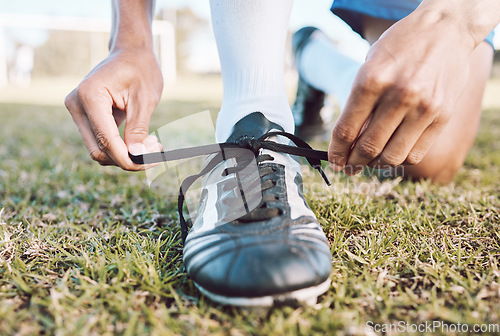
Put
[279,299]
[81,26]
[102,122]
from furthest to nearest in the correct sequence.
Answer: [81,26] < [102,122] < [279,299]

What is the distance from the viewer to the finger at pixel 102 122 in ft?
2.77

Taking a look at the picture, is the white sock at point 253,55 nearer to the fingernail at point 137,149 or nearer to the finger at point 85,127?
the fingernail at point 137,149

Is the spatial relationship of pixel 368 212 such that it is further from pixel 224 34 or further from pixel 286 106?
pixel 224 34

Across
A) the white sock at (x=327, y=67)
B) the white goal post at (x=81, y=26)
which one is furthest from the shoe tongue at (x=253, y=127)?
the white goal post at (x=81, y=26)

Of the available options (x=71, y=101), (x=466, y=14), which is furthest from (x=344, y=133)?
(x=71, y=101)

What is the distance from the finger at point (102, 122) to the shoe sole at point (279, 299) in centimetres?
41

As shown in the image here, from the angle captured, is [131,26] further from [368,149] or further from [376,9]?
[376,9]

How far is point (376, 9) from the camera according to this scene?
1411mm

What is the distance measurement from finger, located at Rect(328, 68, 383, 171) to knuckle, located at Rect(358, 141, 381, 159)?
0.07 feet

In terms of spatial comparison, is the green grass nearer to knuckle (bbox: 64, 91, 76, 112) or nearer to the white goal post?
knuckle (bbox: 64, 91, 76, 112)

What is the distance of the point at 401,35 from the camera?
67 centimetres

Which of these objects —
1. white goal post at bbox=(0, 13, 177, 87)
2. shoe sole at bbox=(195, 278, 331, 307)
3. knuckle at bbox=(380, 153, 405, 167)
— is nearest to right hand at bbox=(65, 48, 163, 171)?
shoe sole at bbox=(195, 278, 331, 307)

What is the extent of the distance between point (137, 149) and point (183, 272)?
34 centimetres

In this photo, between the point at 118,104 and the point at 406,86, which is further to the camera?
the point at 118,104
